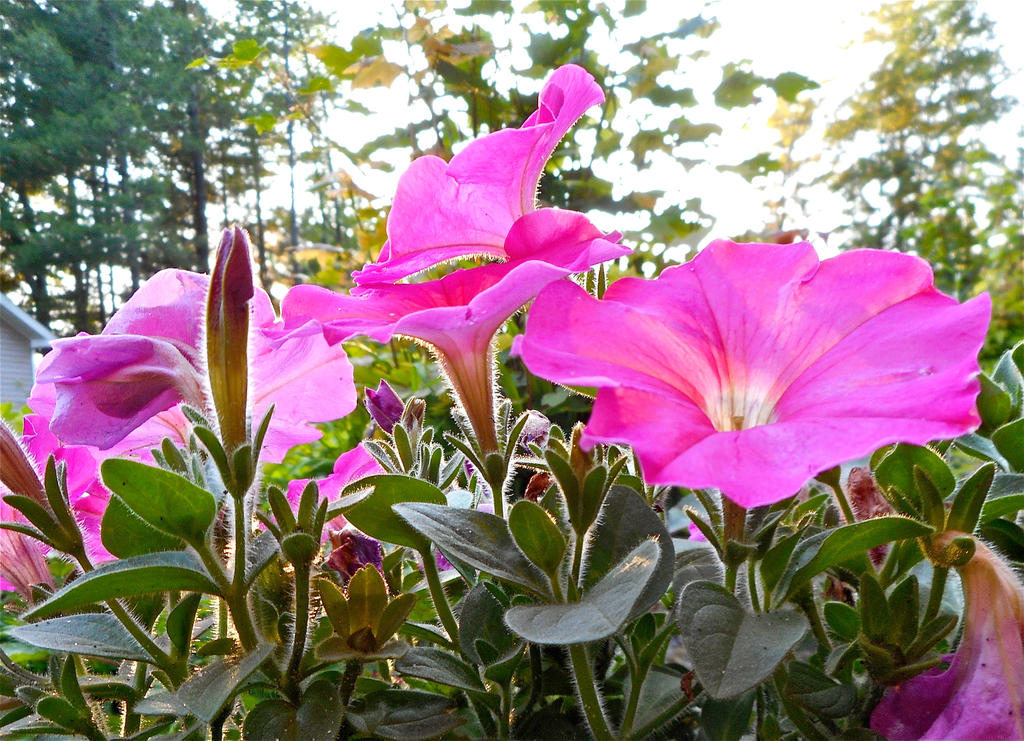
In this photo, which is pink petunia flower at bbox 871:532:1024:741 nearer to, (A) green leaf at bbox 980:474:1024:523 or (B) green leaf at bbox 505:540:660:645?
(A) green leaf at bbox 980:474:1024:523

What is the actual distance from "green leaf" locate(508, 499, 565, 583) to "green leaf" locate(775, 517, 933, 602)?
11cm

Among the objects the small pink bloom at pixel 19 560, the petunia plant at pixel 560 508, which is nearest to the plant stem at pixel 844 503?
the petunia plant at pixel 560 508

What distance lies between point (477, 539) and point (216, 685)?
134mm

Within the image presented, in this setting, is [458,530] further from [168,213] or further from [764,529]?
[168,213]

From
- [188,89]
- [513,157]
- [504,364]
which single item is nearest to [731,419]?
[513,157]

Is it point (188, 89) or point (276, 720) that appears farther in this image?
point (188, 89)

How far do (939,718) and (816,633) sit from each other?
0.10m

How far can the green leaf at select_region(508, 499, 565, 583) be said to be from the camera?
0.33 meters

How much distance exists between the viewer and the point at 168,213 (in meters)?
7.24

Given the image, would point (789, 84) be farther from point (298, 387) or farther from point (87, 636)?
point (87, 636)

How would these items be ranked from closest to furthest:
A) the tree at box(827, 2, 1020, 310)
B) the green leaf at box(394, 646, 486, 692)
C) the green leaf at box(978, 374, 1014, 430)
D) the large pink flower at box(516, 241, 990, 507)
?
the large pink flower at box(516, 241, 990, 507) < the green leaf at box(394, 646, 486, 692) < the green leaf at box(978, 374, 1014, 430) < the tree at box(827, 2, 1020, 310)

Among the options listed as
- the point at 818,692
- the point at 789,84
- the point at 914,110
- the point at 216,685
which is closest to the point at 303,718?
the point at 216,685

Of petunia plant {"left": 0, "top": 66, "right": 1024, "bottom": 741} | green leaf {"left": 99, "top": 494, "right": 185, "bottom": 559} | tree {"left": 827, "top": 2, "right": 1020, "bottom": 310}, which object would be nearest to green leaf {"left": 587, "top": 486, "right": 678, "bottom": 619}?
petunia plant {"left": 0, "top": 66, "right": 1024, "bottom": 741}

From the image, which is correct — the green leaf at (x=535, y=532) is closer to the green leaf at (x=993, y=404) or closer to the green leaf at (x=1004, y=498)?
the green leaf at (x=1004, y=498)
